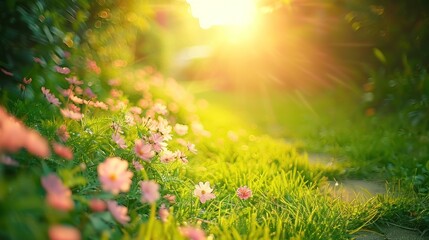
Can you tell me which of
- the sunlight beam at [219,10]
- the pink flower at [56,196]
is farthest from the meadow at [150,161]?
the sunlight beam at [219,10]

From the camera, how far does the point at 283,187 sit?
6.61ft

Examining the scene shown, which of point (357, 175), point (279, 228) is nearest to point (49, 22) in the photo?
point (279, 228)

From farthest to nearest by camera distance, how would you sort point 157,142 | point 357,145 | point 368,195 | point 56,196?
1. point 357,145
2. point 368,195
3. point 157,142
4. point 56,196

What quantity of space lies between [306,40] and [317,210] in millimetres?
5912

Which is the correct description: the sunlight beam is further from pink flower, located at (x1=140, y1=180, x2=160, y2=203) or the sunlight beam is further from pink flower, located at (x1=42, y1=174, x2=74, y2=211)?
pink flower, located at (x1=42, y1=174, x2=74, y2=211)

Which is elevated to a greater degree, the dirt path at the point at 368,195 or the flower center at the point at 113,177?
the dirt path at the point at 368,195

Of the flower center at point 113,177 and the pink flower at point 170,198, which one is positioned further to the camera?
the pink flower at point 170,198

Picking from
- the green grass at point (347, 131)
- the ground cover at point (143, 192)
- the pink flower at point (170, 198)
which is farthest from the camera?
the green grass at point (347, 131)

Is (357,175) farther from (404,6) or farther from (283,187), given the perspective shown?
(404,6)

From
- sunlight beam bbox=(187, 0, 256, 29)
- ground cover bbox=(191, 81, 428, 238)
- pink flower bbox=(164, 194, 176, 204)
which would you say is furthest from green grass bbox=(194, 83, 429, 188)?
sunlight beam bbox=(187, 0, 256, 29)

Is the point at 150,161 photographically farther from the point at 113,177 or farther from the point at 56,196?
the point at 56,196

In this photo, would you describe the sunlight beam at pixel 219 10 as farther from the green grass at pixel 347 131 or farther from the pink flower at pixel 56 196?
the pink flower at pixel 56 196

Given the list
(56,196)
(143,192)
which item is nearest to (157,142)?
(143,192)

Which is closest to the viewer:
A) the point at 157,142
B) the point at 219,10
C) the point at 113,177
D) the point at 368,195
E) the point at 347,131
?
the point at 113,177
